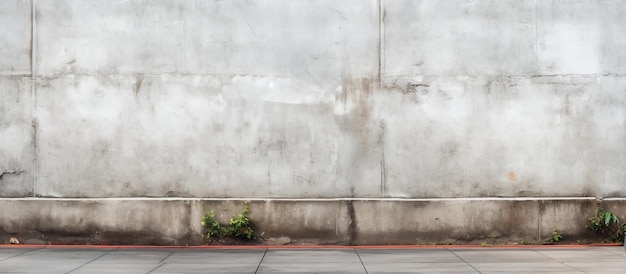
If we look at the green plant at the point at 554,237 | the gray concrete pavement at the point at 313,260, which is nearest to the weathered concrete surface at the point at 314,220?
the green plant at the point at 554,237

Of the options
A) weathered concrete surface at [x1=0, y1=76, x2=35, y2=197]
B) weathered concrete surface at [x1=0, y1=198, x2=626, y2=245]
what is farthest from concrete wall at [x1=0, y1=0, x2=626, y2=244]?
weathered concrete surface at [x1=0, y1=198, x2=626, y2=245]

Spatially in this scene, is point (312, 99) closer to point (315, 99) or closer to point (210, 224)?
point (315, 99)

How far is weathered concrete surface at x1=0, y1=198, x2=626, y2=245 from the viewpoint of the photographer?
10.2 m

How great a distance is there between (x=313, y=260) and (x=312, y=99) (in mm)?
3050

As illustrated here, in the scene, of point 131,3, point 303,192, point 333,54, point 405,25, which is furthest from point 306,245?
point 131,3

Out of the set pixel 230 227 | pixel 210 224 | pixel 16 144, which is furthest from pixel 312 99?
pixel 16 144

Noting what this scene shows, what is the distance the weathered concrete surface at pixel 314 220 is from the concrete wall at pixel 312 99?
0.76ft

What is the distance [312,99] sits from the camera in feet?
34.3

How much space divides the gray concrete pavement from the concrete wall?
113 cm

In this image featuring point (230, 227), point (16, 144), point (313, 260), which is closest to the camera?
point (313, 260)

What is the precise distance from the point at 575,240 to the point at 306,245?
4.91 metres

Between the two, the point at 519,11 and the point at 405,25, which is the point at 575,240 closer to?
the point at 519,11

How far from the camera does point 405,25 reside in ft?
34.5

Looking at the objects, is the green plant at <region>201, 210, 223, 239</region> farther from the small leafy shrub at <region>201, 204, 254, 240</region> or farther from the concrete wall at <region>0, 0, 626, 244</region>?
→ the concrete wall at <region>0, 0, 626, 244</region>
